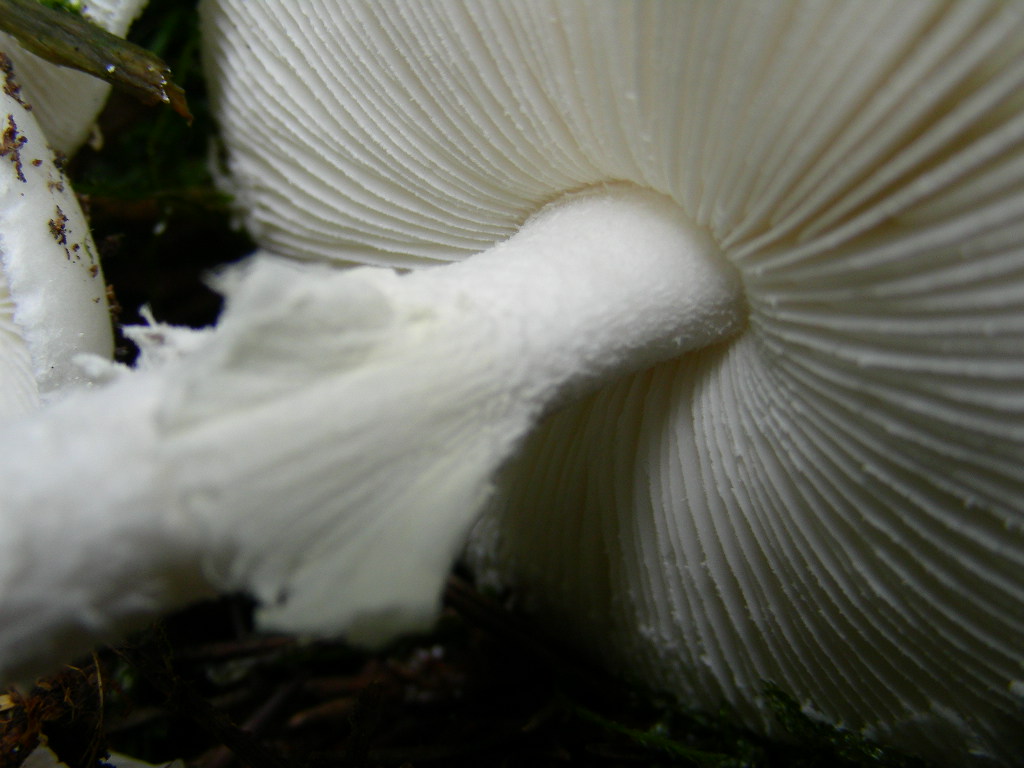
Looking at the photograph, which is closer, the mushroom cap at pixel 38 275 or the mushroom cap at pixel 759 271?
the mushroom cap at pixel 759 271

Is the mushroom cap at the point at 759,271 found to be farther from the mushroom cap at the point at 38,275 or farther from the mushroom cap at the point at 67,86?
the mushroom cap at the point at 38,275

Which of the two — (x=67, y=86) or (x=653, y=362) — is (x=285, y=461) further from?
(x=67, y=86)

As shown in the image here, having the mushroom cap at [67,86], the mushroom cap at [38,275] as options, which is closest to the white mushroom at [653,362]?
the mushroom cap at [67,86]

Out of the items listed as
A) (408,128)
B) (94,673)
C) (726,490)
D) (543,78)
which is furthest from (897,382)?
(94,673)

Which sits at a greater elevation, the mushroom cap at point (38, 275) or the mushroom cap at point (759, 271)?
the mushroom cap at point (759, 271)

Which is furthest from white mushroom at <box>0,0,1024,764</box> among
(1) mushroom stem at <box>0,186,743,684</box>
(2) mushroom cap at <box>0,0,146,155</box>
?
(2) mushroom cap at <box>0,0,146,155</box>

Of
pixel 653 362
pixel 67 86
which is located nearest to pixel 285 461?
pixel 653 362

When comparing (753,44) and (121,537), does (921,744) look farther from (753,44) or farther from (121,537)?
(121,537)
